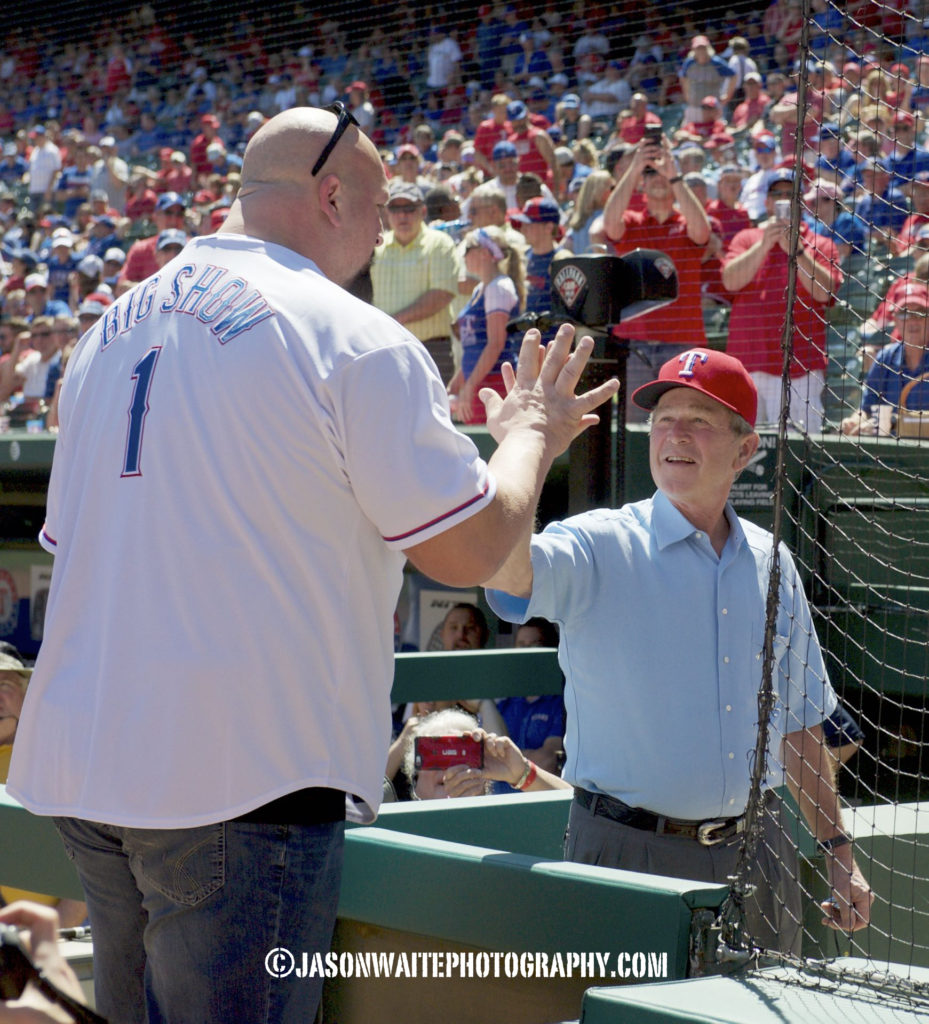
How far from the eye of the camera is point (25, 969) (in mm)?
1222

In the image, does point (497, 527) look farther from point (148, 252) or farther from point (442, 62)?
point (442, 62)

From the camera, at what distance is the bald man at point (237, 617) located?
4.95 ft

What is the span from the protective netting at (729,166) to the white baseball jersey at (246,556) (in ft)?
1.80

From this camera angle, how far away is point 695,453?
106 inches

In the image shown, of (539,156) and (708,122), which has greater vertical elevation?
(708,122)

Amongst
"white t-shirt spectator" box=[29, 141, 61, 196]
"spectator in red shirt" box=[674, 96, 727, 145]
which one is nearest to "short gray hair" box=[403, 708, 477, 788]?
"spectator in red shirt" box=[674, 96, 727, 145]

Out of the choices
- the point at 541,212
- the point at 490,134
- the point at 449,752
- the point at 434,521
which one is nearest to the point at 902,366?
the point at 541,212

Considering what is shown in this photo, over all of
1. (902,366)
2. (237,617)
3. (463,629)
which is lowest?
(463,629)

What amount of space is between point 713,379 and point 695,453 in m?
0.15

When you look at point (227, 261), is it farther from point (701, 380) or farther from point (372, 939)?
point (701, 380)

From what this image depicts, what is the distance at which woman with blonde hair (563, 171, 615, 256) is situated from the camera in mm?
7859

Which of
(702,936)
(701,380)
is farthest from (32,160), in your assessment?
(702,936)

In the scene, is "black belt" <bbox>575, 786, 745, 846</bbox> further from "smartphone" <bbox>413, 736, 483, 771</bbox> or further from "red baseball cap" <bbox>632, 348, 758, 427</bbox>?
"red baseball cap" <bbox>632, 348, 758, 427</bbox>
